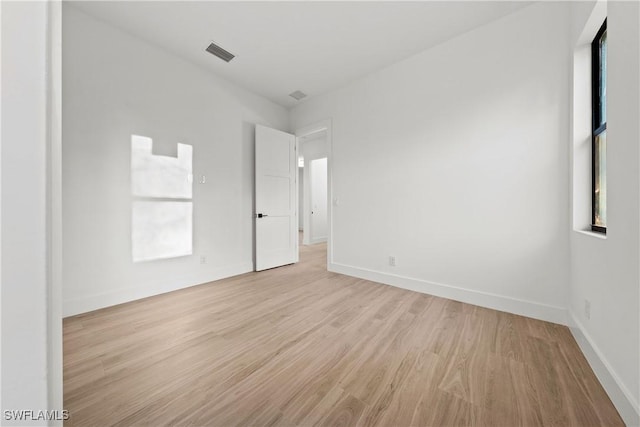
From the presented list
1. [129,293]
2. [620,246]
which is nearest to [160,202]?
[129,293]

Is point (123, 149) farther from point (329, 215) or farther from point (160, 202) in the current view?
point (329, 215)

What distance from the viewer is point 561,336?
183cm

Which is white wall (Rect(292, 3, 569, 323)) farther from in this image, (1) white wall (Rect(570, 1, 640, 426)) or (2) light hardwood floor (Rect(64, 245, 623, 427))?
(1) white wall (Rect(570, 1, 640, 426))

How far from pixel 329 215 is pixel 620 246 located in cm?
287

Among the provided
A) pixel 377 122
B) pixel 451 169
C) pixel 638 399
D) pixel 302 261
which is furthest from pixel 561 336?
pixel 302 261

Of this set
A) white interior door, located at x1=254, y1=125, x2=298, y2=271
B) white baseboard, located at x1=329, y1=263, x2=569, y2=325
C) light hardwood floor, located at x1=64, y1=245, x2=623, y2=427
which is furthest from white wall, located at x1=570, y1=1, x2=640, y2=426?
white interior door, located at x1=254, y1=125, x2=298, y2=271

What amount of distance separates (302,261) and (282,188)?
1417 mm

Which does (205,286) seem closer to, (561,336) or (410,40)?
(561,336)

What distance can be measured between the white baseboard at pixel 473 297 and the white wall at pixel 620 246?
541 millimetres

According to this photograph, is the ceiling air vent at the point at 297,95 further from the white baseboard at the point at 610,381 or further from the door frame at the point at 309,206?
the white baseboard at the point at 610,381

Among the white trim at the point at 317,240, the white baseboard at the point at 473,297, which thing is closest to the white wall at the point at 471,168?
the white baseboard at the point at 473,297

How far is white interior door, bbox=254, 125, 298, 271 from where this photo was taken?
3732mm

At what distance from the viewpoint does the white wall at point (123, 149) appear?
222 centimetres

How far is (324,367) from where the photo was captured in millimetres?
1498
